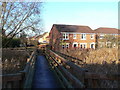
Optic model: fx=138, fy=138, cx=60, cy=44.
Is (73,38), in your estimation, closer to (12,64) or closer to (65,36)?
(65,36)

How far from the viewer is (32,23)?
17.1m

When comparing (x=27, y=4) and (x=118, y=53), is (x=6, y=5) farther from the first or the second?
(x=118, y=53)

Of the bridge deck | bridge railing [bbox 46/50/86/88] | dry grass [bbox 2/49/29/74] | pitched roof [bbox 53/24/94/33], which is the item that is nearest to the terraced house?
pitched roof [bbox 53/24/94/33]

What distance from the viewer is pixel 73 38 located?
109ft

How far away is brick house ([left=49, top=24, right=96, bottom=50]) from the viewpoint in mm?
31316

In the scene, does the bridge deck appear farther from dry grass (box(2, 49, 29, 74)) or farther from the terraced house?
the terraced house

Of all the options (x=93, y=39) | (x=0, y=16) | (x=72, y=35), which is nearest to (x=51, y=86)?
(x=0, y=16)

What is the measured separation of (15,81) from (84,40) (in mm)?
31789

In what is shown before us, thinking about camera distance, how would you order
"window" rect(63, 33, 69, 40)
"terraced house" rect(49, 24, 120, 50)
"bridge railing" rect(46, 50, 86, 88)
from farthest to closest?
"window" rect(63, 33, 69, 40)
"terraced house" rect(49, 24, 120, 50)
"bridge railing" rect(46, 50, 86, 88)

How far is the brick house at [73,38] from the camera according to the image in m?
31.3

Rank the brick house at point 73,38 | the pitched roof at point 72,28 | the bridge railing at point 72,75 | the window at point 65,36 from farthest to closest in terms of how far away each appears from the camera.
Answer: the pitched roof at point 72,28
the window at point 65,36
the brick house at point 73,38
the bridge railing at point 72,75

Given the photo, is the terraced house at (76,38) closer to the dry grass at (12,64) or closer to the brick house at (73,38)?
the brick house at (73,38)

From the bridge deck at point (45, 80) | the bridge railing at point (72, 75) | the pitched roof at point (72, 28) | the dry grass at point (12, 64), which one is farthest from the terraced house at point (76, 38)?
the bridge railing at point (72, 75)

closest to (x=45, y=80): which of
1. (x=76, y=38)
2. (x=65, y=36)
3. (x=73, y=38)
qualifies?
(x=65, y=36)
